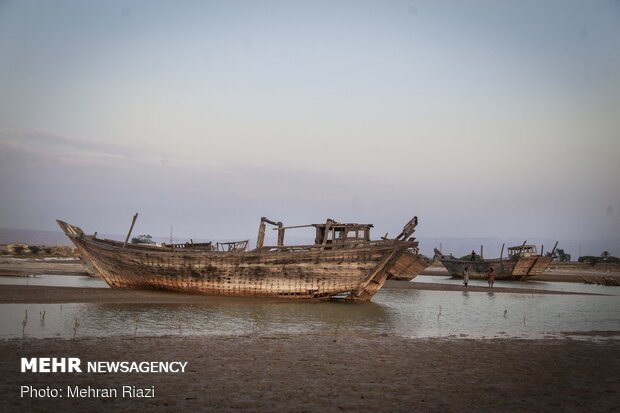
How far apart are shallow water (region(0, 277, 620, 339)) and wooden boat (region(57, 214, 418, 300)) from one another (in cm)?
83

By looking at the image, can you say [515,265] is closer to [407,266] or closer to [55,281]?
[407,266]

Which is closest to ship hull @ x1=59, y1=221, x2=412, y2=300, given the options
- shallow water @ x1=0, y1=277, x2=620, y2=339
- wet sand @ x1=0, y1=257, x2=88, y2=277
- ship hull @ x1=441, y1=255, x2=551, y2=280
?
shallow water @ x1=0, y1=277, x2=620, y2=339

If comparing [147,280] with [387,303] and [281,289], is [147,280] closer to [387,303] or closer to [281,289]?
[281,289]

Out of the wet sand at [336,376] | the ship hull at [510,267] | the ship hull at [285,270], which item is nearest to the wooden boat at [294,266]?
the ship hull at [285,270]

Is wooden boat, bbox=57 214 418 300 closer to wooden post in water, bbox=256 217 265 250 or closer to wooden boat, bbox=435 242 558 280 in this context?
wooden post in water, bbox=256 217 265 250

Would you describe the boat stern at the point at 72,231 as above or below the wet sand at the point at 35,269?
above

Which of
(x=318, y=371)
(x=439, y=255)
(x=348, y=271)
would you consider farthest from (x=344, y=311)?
(x=439, y=255)

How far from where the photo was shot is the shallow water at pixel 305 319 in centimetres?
1356

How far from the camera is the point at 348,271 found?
2128 cm

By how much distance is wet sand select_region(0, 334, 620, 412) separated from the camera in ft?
23.9

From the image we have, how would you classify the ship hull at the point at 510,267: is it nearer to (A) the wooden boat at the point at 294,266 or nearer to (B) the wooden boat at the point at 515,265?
(B) the wooden boat at the point at 515,265

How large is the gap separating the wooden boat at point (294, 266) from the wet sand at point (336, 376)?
27.3 feet

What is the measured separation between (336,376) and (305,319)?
7591mm

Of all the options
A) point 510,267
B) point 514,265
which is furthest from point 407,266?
point 514,265
